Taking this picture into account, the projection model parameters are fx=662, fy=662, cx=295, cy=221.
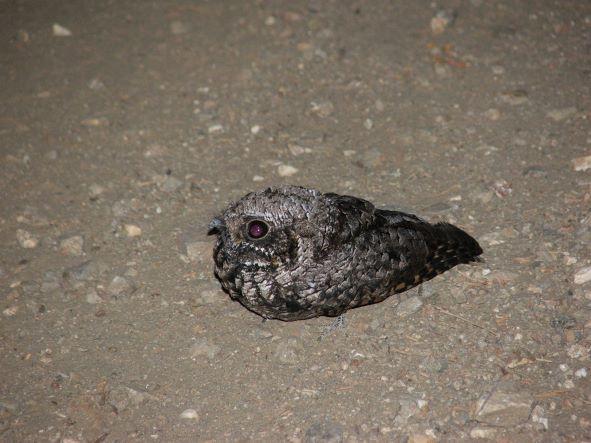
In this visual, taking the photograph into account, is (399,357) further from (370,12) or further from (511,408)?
(370,12)

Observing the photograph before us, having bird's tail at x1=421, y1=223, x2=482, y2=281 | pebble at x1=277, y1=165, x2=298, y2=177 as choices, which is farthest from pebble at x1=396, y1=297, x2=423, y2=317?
pebble at x1=277, y1=165, x2=298, y2=177

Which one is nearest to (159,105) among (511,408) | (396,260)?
(396,260)

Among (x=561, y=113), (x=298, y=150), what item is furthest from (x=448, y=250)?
(x=561, y=113)

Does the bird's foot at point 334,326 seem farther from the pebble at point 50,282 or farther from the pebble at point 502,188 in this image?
the pebble at point 50,282

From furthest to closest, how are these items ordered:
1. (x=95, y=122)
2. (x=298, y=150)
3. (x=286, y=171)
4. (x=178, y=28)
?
(x=178, y=28)
(x=95, y=122)
(x=298, y=150)
(x=286, y=171)

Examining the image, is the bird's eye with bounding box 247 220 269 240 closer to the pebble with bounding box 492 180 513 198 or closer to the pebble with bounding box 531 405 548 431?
the pebble with bounding box 531 405 548 431

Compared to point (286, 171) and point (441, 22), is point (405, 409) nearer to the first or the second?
point (286, 171)

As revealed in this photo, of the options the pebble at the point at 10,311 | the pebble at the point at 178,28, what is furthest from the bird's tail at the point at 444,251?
the pebble at the point at 178,28
